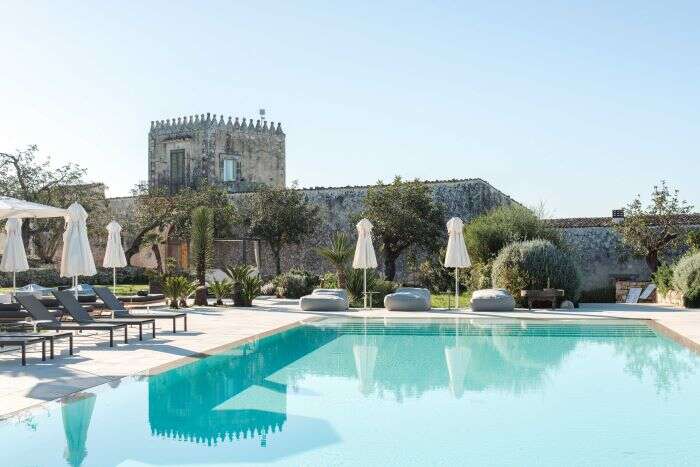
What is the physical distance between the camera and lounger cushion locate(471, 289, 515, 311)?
16.1m

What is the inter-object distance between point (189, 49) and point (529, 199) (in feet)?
33.2

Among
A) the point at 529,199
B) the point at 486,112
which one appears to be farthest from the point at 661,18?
the point at 529,199

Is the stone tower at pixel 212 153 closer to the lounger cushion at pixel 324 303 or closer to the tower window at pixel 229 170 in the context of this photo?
the tower window at pixel 229 170

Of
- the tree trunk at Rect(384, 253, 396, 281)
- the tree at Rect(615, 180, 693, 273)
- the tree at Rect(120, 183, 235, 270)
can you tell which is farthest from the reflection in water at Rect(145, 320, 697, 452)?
the tree at Rect(120, 183, 235, 270)

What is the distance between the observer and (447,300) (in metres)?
19.9

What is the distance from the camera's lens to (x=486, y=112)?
1672 centimetres

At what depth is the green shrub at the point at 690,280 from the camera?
16719mm

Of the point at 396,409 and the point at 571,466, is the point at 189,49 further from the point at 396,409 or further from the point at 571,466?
the point at 571,466

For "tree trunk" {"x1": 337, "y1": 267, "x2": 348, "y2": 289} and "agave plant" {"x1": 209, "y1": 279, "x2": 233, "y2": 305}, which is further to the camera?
"tree trunk" {"x1": 337, "y1": 267, "x2": 348, "y2": 289}

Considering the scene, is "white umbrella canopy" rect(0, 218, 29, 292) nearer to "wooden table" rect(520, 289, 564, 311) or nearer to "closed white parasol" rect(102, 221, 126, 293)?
"closed white parasol" rect(102, 221, 126, 293)

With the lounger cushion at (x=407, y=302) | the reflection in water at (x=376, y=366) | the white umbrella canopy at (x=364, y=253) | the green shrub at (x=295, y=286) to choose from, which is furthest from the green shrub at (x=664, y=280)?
the green shrub at (x=295, y=286)

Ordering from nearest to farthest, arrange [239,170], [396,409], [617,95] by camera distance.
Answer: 1. [396,409]
2. [617,95]
3. [239,170]

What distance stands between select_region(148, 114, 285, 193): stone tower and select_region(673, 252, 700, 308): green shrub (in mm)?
22496

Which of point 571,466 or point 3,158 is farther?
point 3,158
